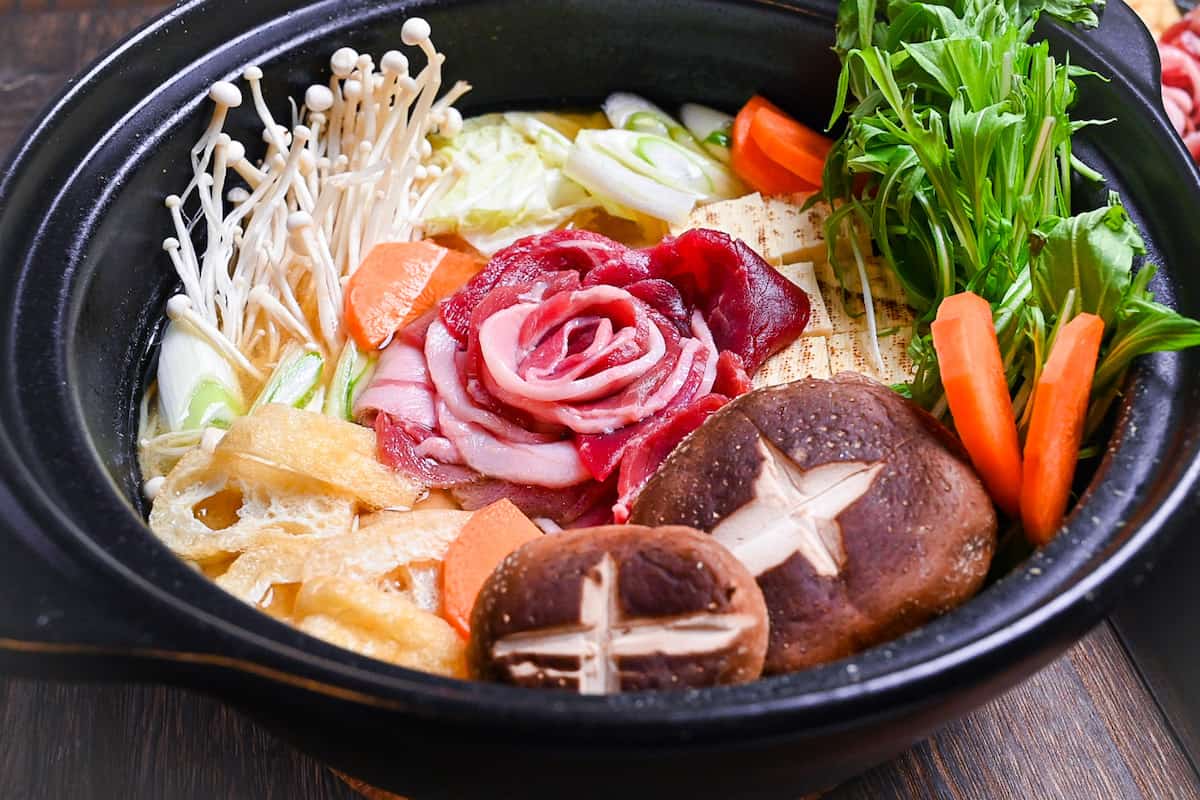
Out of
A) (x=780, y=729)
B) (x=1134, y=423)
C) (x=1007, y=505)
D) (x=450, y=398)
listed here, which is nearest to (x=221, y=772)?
(x=450, y=398)

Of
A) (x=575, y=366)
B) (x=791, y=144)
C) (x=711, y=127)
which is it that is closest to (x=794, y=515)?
(x=575, y=366)

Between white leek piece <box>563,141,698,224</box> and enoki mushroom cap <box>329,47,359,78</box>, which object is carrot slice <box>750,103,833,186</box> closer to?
white leek piece <box>563,141,698,224</box>

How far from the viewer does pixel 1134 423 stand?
188 centimetres

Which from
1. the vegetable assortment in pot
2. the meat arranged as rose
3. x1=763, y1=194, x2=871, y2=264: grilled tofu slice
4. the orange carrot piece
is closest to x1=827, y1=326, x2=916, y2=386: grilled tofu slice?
the vegetable assortment in pot

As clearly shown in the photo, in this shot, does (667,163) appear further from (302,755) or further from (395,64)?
(302,755)

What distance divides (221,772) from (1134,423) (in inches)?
72.8

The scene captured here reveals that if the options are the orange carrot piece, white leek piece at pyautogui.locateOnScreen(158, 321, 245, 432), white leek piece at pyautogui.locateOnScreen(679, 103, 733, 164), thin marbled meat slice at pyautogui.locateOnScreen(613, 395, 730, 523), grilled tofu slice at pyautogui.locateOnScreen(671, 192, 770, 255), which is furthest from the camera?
white leek piece at pyautogui.locateOnScreen(679, 103, 733, 164)

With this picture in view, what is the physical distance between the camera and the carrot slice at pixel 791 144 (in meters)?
2.89

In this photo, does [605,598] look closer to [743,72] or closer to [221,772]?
[221,772]

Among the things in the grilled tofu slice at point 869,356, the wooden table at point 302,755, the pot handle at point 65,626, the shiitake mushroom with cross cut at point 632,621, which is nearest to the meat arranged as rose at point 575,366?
the grilled tofu slice at point 869,356

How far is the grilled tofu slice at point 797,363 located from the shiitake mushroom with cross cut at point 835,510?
1.79 feet

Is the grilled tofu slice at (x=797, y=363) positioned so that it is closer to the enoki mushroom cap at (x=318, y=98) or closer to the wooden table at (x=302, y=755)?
the wooden table at (x=302, y=755)

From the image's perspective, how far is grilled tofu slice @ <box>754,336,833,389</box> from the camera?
100 inches

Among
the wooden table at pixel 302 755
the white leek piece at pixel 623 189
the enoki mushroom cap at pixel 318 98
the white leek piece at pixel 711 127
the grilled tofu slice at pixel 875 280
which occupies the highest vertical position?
the enoki mushroom cap at pixel 318 98
